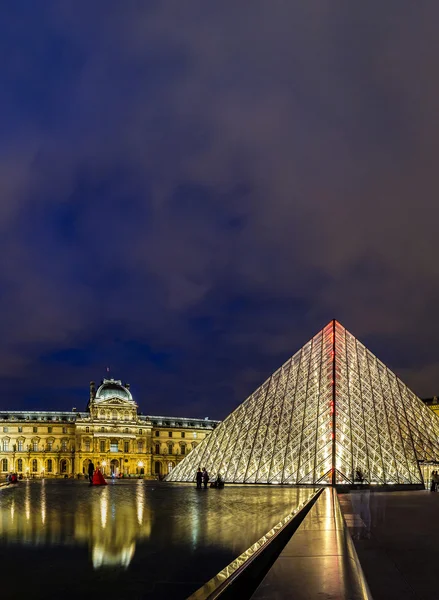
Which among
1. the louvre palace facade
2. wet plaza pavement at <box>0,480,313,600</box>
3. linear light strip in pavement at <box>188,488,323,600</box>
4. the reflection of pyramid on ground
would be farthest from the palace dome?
linear light strip in pavement at <box>188,488,323,600</box>

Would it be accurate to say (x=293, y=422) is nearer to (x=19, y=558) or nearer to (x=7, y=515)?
(x=7, y=515)

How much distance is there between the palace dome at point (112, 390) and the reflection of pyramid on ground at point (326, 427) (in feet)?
240

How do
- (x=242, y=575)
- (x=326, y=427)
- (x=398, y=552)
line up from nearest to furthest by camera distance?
(x=242, y=575) < (x=398, y=552) < (x=326, y=427)

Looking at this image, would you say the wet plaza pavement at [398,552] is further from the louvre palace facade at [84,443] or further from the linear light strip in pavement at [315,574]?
the louvre palace facade at [84,443]

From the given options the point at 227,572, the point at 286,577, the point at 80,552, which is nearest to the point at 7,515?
the point at 80,552

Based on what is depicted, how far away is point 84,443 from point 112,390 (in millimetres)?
11925

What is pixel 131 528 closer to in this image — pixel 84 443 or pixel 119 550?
pixel 119 550

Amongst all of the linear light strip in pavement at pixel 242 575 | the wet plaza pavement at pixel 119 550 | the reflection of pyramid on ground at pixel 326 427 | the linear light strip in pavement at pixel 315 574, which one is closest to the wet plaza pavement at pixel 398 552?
the linear light strip in pavement at pixel 315 574

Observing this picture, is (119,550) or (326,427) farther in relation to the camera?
(326,427)

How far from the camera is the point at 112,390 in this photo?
A: 11456 centimetres

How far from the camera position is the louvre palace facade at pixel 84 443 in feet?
349

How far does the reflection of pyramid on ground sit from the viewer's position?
31.1m

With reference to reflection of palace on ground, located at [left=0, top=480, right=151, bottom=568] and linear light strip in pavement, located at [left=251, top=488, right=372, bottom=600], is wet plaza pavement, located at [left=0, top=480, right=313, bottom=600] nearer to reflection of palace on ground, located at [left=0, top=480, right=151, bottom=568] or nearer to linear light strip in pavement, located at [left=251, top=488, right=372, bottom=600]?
reflection of palace on ground, located at [left=0, top=480, right=151, bottom=568]

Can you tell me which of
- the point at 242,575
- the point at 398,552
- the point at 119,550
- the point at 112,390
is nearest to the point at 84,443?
the point at 112,390
